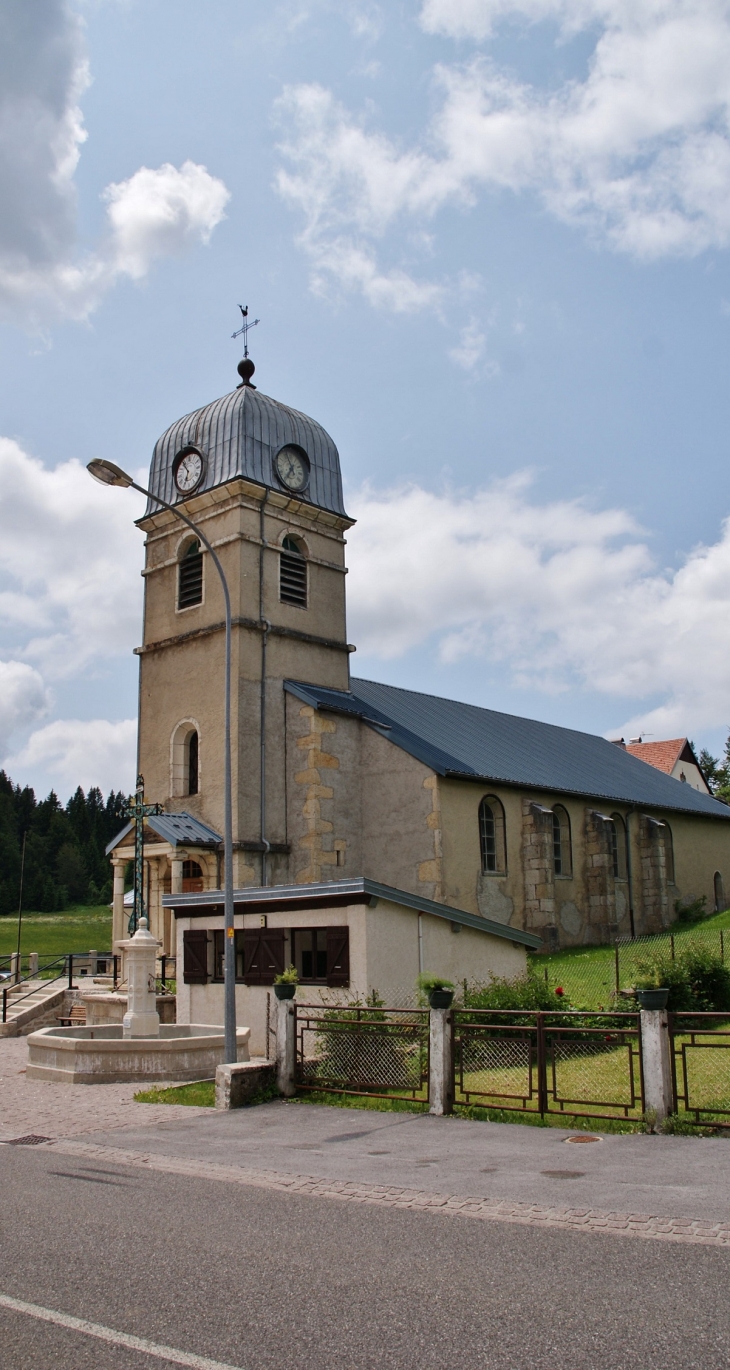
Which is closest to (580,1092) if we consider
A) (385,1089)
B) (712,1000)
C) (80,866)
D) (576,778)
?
(385,1089)

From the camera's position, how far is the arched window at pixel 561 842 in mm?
34000

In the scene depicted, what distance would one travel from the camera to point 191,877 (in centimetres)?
2794

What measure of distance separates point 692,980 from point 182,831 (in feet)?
43.4

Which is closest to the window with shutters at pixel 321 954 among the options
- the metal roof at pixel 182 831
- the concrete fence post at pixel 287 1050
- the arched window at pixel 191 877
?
the concrete fence post at pixel 287 1050

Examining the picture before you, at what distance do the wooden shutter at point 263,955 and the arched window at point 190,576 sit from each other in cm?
1257

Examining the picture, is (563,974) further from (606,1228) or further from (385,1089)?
(606,1228)

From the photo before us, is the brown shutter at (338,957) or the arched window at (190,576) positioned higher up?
the arched window at (190,576)

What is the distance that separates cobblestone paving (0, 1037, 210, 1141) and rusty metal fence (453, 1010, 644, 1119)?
3837 millimetres

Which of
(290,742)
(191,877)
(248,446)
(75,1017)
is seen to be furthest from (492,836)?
(248,446)

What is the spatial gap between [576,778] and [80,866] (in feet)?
264

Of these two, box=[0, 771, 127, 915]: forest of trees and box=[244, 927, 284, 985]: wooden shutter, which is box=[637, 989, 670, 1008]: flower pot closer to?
box=[244, 927, 284, 985]: wooden shutter

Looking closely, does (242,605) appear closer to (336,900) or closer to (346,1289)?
(336,900)

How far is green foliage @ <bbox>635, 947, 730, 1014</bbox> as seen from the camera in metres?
18.7

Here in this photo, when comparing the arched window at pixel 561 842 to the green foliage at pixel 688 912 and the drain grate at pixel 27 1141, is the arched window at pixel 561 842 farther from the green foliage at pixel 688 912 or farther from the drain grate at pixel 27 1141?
the drain grate at pixel 27 1141
